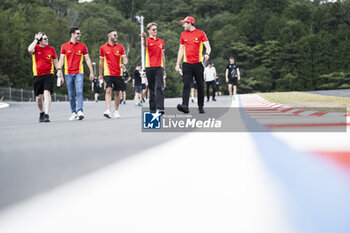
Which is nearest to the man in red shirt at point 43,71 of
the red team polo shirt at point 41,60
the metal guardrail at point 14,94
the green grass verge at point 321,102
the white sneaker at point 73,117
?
the red team polo shirt at point 41,60

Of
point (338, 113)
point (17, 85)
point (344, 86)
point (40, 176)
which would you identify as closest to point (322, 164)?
point (40, 176)

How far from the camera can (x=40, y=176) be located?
3.48m

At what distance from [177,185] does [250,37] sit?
78893 mm

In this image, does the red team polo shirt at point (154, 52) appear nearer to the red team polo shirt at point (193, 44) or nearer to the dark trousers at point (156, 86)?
the dark trousers at point (156, 86)

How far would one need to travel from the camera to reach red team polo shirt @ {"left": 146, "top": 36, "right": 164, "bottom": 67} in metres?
9.68

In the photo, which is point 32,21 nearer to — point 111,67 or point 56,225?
point 111,67

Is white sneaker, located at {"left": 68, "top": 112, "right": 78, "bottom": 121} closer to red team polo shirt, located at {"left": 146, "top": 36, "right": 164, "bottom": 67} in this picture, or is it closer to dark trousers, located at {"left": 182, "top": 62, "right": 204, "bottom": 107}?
red team polo shirt, located at {"left": 146, "top": 36, "right": 164, "bottom": 67}

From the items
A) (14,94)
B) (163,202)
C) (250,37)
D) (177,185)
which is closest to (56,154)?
(177,185)

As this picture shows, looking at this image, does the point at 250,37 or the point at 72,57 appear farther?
the point at 250,37

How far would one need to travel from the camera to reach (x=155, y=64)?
9.81 m

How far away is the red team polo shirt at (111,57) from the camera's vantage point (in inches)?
396

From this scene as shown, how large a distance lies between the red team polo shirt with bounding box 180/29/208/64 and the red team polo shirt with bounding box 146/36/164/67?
543mm

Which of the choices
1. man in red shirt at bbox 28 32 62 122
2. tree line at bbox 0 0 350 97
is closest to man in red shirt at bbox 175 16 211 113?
man in red shirt at bbox 28 32 62 122

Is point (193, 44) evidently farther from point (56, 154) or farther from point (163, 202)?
point (163, 202)
